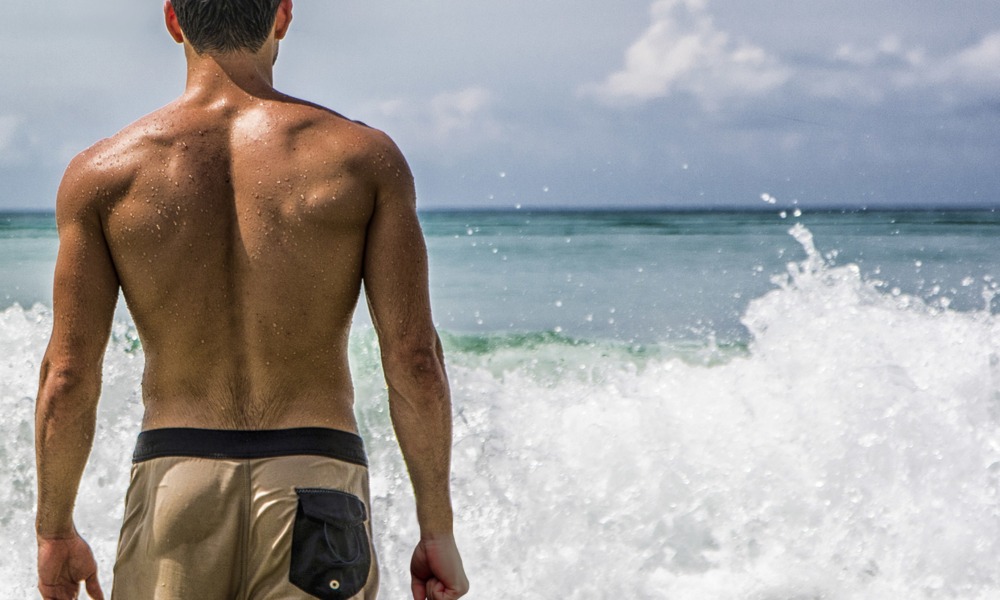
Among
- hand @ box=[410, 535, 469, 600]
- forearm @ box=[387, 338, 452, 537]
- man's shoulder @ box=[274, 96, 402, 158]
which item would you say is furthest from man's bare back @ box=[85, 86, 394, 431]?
A: hand @ box=[410, 535, 469, 600]

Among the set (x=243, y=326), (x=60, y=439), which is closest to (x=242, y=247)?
(x=243, y=326)

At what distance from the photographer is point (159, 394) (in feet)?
6.44

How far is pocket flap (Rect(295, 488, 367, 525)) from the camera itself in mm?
1912

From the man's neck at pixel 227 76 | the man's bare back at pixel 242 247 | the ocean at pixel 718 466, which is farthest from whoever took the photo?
the ocean at pixel 718 466

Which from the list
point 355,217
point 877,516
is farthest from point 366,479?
point 877,516

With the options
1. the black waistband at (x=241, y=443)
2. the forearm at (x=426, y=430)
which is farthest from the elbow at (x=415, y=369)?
the black waistband at (x=241, y=443)

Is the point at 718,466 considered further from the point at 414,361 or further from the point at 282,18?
the point at 282,18

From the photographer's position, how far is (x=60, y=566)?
6.75 ft

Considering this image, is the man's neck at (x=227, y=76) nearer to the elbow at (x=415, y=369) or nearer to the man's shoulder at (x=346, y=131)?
the man's shoulder at (x=346, y=131)

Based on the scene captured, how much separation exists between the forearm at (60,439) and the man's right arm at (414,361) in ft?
1.69

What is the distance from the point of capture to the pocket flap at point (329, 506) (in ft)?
6.27

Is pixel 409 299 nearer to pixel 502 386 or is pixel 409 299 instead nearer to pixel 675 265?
pixel 502 386

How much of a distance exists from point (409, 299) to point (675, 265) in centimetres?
1805

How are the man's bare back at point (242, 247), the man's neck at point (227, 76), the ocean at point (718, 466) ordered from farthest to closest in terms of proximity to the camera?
the ocean at point (718, 466) → the man's neck at point (227, 76) → the man's bare back at point (242, 247)
